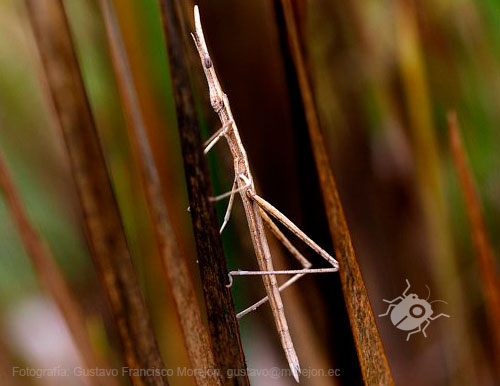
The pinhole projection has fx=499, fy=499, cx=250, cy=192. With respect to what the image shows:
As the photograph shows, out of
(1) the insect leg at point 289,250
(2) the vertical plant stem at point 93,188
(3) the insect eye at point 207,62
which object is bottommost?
(1) the insect leg at point 289,250

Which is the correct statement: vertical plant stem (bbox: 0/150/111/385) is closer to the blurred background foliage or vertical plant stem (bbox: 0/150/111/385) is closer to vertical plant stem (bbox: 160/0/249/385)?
the blurred background foliage

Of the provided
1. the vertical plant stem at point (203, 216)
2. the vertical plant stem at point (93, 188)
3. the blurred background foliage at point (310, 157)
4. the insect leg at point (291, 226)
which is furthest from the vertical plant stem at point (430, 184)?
the vertical plant stem at point (93, 188)

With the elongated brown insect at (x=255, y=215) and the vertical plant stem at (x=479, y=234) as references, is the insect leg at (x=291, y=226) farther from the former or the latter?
the vertical plant stem at (x=479, y=234)

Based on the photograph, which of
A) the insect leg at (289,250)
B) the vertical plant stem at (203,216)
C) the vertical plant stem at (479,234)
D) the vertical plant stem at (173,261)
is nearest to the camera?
the vertical plant stem at (203,216)

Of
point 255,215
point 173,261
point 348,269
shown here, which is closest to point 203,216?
point 173,261

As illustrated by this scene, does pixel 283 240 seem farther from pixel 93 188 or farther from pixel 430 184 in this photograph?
pixel 93 188

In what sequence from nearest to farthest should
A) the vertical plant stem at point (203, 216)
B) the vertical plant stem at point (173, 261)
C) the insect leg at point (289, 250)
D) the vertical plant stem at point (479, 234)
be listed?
the vertical plant stem at point (203, 216), the vertical plant stem at point (173, 261), the vertical plant stem at point (479, 234), the insect leg at point (289, 250)

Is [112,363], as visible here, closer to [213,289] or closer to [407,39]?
[213,289]
